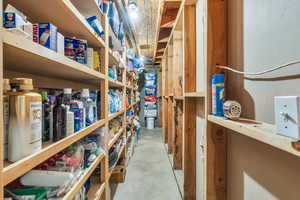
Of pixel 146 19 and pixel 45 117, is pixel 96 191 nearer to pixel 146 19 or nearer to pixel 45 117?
pixel 45 117

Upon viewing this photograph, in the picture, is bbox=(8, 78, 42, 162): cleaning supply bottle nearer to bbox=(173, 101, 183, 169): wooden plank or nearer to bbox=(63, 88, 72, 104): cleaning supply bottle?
bbox=(63, 88, 72, 104): cleaning supply bottle

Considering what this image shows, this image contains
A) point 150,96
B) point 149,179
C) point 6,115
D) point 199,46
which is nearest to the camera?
point 6,115

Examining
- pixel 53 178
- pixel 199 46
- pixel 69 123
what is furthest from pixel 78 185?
pixel 199 46

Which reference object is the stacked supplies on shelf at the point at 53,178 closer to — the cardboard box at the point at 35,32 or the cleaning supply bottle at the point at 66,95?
the cleaning supply bottle at the point at 66,95

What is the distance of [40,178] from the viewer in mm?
711

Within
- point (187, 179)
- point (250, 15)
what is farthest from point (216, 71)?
point (187, 179)

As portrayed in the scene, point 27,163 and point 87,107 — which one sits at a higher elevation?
point 87,107

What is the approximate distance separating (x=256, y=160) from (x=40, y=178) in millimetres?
982

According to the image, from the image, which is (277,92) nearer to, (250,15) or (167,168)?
(250,15)

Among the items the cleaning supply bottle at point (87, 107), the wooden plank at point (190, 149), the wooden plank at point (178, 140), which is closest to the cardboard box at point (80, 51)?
the cleaning supply bottle at point (87, 107)

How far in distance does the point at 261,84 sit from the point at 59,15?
103cm

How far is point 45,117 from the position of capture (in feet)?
2.43

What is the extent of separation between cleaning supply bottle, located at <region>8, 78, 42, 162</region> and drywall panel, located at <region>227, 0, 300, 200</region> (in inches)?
35.9

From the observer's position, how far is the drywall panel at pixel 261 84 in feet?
1.97
